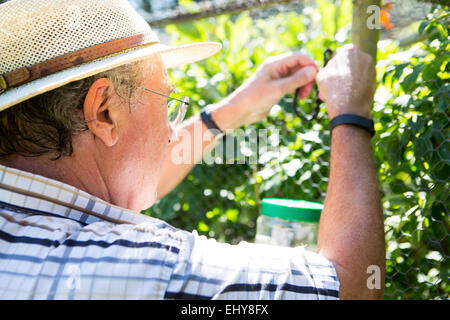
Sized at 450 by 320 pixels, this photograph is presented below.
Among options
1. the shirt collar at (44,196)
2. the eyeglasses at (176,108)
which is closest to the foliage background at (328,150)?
the eyeglasses at (176,108)

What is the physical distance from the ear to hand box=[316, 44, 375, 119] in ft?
1.91

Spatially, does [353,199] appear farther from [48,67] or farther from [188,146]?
[188,146]

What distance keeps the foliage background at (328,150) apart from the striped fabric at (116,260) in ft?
1.86

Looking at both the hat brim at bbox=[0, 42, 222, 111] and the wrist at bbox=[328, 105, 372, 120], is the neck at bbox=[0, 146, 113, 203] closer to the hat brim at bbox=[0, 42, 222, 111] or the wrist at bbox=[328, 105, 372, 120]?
the hat brim at bbox=[0, 42, 222, 111]

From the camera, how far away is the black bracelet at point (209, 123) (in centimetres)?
189

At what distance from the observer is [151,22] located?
304cm

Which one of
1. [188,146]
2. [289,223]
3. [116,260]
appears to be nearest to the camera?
[116,260]

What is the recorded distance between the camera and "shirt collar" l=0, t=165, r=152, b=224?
3.38 ft

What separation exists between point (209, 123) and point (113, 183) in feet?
2.48

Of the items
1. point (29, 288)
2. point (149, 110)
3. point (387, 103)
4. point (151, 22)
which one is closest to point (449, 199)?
point (387, 103)

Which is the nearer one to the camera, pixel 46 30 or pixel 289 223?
pixel 46 30

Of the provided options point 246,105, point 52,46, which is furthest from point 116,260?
point 246,105

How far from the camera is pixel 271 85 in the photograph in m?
1.73

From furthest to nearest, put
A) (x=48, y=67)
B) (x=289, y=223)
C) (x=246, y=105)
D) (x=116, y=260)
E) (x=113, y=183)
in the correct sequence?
(x=246, y=105), (x=289, y=223), (x=113, y=183), (x=48, y=67), (x=116, y=260)
